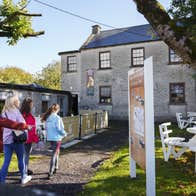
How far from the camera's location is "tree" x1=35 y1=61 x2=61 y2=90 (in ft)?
156

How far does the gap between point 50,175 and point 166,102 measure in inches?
682

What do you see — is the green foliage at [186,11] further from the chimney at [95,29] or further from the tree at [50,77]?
the tree at [50,77]

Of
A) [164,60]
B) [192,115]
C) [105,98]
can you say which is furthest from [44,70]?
[192,115]

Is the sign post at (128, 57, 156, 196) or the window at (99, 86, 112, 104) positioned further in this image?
the window at (99, 86, 112, 104)

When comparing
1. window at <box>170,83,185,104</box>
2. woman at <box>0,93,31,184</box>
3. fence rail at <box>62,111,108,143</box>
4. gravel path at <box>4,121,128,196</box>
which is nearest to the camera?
woman at <box>0,93,31,184</box>

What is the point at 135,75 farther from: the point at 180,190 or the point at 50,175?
the point at 50,175

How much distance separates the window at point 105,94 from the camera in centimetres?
2461

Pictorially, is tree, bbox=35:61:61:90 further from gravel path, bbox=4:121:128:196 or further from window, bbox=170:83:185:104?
gravel path, bbox=4:121:128:196

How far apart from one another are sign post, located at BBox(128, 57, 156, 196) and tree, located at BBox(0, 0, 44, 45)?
660 centimetres

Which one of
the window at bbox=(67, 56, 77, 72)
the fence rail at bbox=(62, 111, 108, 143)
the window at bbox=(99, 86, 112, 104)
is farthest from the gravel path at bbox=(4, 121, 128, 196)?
the window at bbox=(67, 56, 77, 72)

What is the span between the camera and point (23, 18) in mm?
10711

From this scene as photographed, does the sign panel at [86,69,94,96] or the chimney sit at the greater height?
the chimney

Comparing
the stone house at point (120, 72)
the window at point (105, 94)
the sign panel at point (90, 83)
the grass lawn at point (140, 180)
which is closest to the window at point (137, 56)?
the stone house at point (120, 72)

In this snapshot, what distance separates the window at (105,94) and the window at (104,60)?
1998 mm
